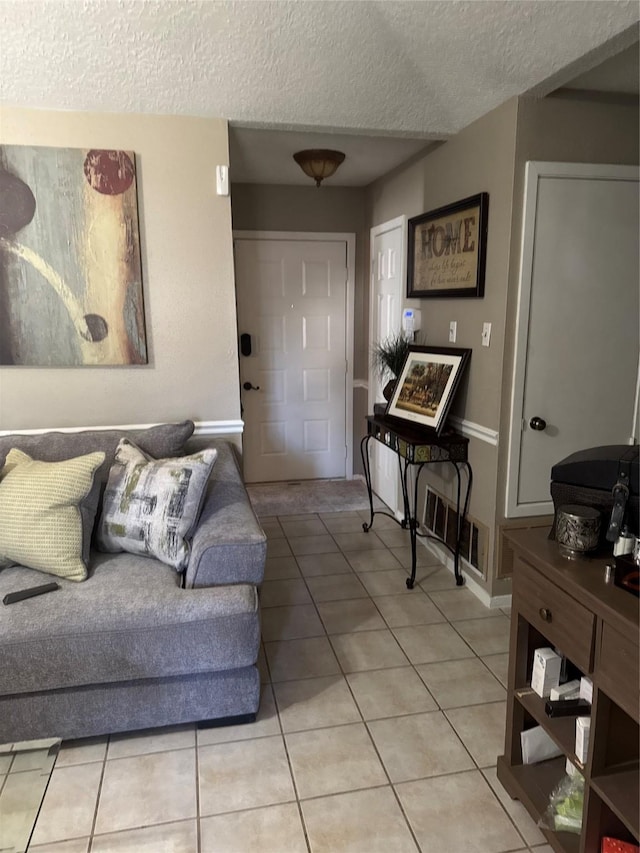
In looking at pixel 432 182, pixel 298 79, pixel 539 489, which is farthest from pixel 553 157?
pixel 539 489

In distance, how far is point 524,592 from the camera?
158cm

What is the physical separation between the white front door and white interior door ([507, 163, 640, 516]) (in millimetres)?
2248

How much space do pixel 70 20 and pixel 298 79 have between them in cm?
90

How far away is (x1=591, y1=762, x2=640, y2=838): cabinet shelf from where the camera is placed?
1245mm

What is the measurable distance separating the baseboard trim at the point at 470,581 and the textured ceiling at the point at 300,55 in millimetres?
2282

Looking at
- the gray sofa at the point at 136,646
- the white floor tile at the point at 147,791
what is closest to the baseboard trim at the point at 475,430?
the gray sofa at the point at 136,646

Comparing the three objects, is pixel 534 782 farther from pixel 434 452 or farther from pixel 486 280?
pixel 486 280

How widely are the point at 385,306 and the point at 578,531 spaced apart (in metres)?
2.96

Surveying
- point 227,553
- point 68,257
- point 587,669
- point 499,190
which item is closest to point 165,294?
point 68,257

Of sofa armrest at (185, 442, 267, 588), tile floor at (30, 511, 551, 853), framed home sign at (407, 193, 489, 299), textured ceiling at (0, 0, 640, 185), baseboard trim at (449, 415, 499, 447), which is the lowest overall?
tile floor at (30, 511, 551, 853)

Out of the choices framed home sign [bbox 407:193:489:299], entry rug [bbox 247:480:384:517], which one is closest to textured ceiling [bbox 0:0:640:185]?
framed home sign [bbox 407:193:489:299]

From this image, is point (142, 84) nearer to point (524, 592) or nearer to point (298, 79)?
point (298, 79)

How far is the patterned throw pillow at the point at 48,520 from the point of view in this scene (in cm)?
204

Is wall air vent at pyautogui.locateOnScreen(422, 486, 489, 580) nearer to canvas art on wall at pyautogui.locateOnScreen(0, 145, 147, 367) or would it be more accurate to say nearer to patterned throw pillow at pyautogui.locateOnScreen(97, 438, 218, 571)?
patterned throw pillow at pyautogui.locateOnScreen(97, 438, 218, 571)
